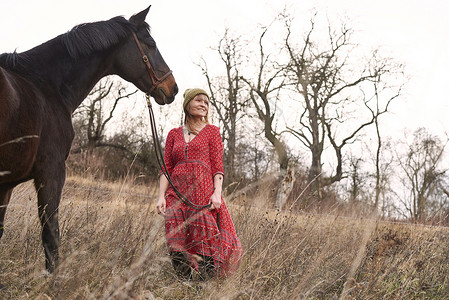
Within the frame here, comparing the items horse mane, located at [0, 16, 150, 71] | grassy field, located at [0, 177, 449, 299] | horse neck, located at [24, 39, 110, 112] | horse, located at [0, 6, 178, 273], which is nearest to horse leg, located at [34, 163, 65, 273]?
horse, located at [0, 6, 178, 273]

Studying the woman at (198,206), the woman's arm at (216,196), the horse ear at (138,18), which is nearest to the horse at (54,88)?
the horse ear at (138,18)

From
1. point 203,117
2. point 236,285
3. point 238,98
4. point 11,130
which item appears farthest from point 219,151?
point 238,98

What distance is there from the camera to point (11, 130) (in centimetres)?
231

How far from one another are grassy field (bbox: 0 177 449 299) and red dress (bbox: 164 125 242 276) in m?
0.15

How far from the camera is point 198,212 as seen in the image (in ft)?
9.56

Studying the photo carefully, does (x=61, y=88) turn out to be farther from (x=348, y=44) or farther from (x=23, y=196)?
(x=348, y=44)

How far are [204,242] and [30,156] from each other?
4.44 feet

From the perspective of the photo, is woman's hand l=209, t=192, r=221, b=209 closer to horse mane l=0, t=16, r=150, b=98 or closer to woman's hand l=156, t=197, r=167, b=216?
woman's hand l=156, t=197, r=167, b=216

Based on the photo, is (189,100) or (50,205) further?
(189,100)

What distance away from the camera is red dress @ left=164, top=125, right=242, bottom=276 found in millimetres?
A: 2947

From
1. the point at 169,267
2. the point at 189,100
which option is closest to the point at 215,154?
the point at 189,100

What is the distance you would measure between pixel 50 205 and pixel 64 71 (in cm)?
100

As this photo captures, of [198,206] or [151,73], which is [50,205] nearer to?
[198,206]

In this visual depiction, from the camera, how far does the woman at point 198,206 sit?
295 cm
